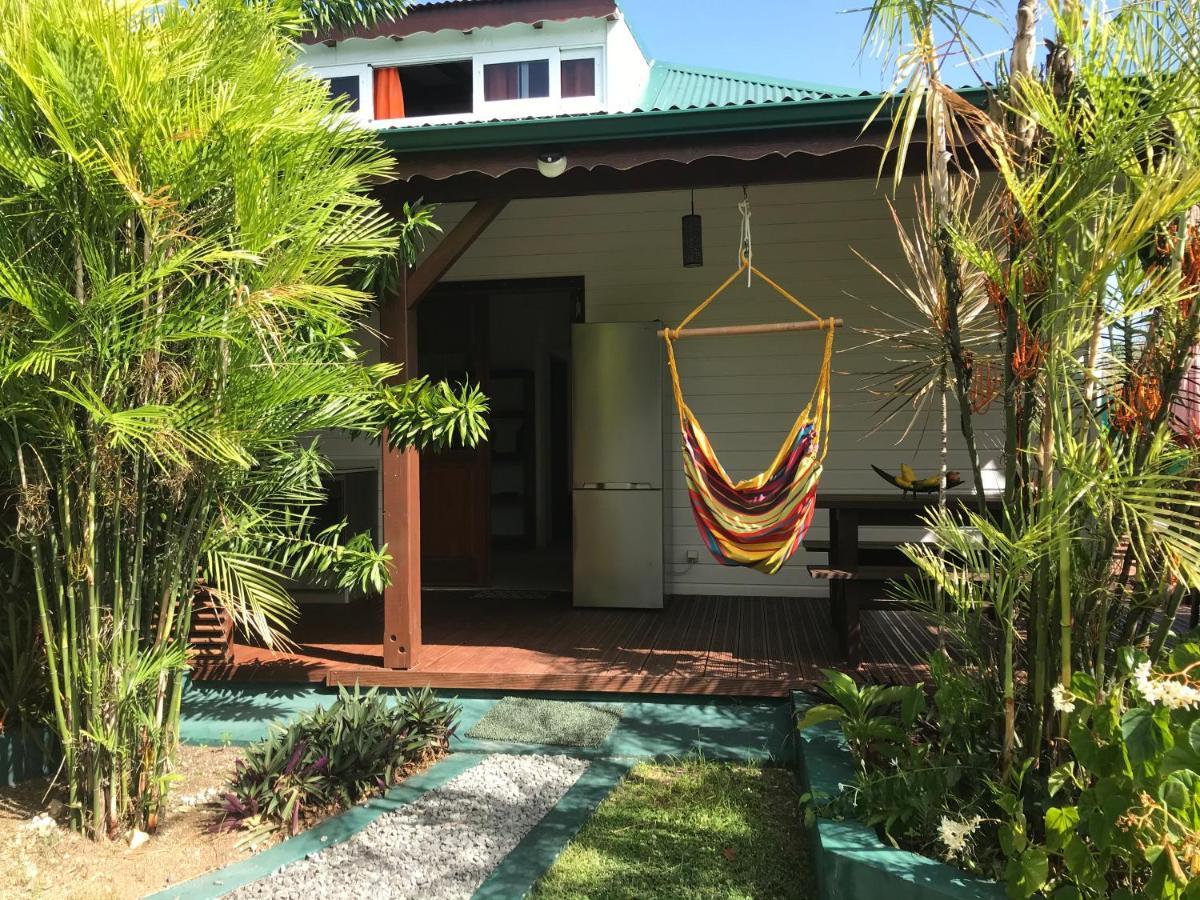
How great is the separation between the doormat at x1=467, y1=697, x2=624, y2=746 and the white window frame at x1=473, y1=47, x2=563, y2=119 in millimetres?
6418

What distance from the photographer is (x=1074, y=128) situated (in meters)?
1.95

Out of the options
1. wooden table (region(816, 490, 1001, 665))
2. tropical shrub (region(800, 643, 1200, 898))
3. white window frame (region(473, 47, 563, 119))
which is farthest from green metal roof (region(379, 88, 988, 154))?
white window frame (region(473, 47, 563, 119))

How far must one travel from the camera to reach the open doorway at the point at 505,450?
21.8ft

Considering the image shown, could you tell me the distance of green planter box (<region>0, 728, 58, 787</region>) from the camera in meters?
3.27

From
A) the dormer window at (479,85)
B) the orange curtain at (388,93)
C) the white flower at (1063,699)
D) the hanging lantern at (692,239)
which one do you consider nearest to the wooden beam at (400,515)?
the hanging lantern at (692,239)

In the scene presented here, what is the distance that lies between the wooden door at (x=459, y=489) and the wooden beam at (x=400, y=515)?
248 centimetres

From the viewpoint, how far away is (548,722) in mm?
3738

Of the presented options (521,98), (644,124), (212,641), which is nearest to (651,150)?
(644,124)

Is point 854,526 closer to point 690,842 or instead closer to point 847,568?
point 847,568

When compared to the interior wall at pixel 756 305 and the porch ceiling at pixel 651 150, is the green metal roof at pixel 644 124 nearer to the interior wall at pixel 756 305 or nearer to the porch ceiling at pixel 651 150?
the porch ceiling at pixel 651 150

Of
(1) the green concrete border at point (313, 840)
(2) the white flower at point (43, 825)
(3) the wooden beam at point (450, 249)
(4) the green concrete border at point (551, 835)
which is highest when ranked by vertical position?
(3) the wooden beam at point (450, 249)

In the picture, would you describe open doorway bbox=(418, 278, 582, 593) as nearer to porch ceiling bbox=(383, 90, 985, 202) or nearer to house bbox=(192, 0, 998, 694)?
house bbox=(192, 0, 998, 694)

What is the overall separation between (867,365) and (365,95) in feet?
20.0

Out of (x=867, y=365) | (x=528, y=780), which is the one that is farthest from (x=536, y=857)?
(x=867, y=365)
